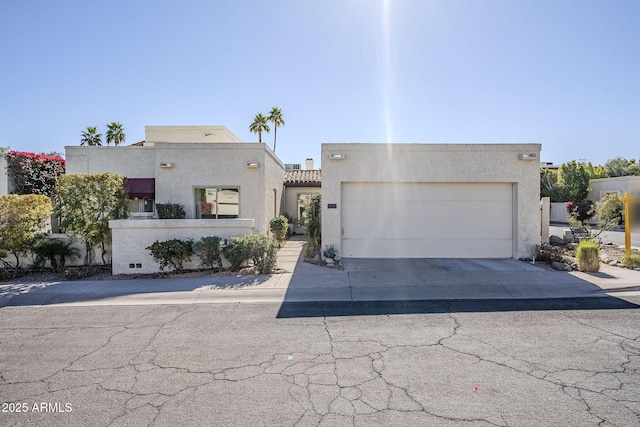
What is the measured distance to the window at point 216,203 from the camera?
13.7m

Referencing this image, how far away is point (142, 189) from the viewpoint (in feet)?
45.0

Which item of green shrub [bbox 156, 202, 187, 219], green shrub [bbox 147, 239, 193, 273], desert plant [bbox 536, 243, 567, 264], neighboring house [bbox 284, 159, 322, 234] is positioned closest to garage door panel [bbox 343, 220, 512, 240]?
desert plant [bbox 536, 243, 567, 264]

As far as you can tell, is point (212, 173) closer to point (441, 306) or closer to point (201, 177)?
point (201, 177)

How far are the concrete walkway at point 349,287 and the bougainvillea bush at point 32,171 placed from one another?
872cm

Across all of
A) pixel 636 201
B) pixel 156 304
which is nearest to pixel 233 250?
pixel 156 304

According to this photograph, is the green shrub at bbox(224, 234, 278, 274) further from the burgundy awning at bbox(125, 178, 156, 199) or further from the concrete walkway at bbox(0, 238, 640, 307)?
the burgundy awning at bbox(125, 178, 156, 199)

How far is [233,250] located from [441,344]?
20.7 feet

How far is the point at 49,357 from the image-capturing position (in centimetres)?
486

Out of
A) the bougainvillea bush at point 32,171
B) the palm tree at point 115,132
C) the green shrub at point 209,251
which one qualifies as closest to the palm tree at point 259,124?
the palm tree at point 115,132

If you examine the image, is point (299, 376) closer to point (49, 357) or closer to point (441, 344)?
point (441, 344)

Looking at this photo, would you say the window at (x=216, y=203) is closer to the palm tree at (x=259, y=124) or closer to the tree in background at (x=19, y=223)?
the tree in background at (x=19, y=223)

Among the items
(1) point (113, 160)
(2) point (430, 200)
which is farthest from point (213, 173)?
(2) point (430, 200)

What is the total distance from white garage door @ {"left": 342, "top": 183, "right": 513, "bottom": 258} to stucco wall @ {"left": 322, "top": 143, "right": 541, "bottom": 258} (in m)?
0.33

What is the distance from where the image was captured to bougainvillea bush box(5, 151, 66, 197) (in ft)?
50.9
